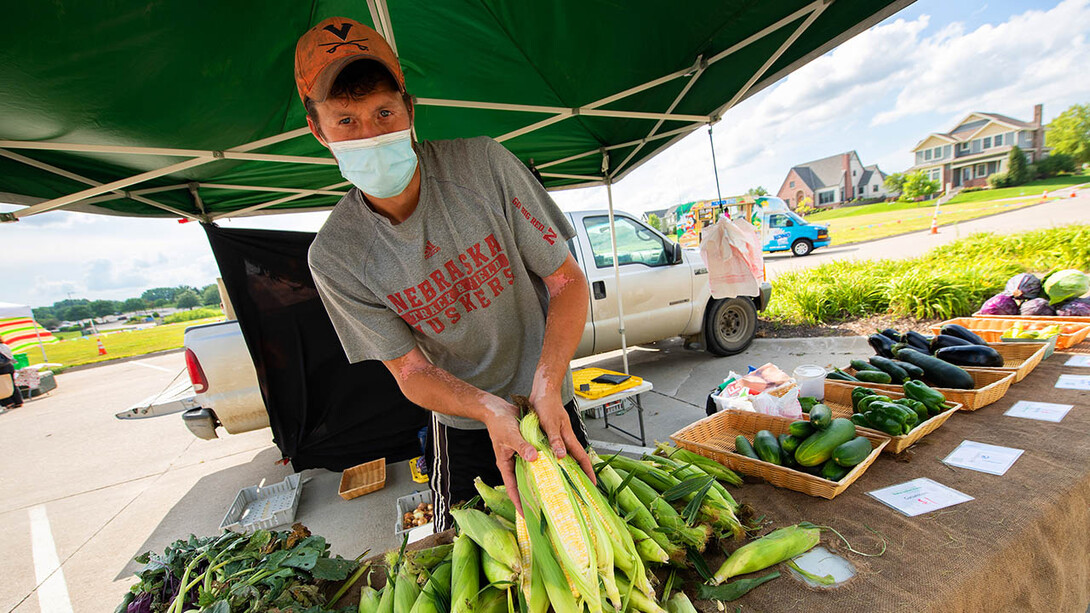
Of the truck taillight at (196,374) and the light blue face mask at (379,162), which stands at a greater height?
the light blue face mask at (379,162)

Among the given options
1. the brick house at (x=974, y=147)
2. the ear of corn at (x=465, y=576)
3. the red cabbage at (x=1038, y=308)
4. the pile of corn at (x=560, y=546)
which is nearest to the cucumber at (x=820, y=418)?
the pile of corn at (x=560, y=546)

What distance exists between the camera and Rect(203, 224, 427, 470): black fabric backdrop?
4.32 meters

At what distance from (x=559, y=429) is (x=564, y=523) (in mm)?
310

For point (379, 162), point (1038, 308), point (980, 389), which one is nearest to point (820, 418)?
point (980, 389)

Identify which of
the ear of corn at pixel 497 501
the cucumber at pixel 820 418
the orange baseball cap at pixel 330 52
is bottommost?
the cucumber at pixel 820 418

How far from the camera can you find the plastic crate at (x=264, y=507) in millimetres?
3743

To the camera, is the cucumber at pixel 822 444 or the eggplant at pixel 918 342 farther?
the eggplant at pixel 918 342

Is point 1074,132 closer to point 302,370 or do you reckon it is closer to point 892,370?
point 892,370

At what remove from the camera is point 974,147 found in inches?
2250

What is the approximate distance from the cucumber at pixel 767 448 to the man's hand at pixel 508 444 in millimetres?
1243

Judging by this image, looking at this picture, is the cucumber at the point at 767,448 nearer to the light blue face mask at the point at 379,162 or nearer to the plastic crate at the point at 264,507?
the light blue face mask at the point at 379,162

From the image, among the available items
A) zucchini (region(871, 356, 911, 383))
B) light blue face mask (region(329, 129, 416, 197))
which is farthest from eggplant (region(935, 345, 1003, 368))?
light blue face mask (region(329, 129, 416, 197))

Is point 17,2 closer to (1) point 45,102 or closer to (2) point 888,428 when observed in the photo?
(1) point 45,102

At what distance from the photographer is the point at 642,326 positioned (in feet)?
21.0
